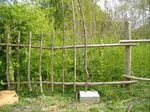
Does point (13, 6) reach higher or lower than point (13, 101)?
higher

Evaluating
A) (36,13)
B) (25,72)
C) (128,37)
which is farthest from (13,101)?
(128,37)

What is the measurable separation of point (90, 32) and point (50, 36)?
1696mm

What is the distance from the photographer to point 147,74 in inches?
300

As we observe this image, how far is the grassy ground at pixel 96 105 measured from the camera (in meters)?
5.54

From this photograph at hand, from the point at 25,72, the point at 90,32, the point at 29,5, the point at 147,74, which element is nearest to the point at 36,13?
the point at 29,5

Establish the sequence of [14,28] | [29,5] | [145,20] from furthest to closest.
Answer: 1. [145,20]
2. [29,5]
3. [14,28]

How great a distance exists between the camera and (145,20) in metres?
12.3

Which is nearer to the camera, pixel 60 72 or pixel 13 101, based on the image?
pixel 13 101

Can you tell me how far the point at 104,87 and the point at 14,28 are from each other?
7.21 ft

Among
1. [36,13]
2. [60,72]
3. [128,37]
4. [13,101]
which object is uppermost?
[36,13]

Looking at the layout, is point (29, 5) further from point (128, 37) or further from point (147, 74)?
point (147, 74)

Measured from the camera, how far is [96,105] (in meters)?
5.85

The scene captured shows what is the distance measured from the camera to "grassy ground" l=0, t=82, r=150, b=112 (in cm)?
554

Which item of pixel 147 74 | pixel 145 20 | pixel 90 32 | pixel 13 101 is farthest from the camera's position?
pixel 145 20
